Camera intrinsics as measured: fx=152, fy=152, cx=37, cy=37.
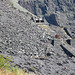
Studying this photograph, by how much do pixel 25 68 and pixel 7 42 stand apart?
287 inches

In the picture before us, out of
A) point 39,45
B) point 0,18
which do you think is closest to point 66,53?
point 39,45

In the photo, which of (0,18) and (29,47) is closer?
(29,47)

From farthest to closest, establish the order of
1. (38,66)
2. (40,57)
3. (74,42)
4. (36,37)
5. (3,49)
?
1. (74,42)
2. (36,37)
3. (40,57)
4. (3,49)
5. (38,66)

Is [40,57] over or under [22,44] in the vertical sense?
under

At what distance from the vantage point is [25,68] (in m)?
12.9

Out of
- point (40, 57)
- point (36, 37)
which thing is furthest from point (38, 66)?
point (36, 37)

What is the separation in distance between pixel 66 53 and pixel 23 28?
8.11 metres

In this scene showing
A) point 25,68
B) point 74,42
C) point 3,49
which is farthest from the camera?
point 74,42

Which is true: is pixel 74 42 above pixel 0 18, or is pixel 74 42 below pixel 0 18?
below

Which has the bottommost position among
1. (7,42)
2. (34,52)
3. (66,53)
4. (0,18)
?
(66,53)

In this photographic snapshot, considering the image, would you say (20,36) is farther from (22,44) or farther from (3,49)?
(3,49)

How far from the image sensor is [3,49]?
17.8 m

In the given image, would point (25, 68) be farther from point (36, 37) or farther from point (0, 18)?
point (0, 18)

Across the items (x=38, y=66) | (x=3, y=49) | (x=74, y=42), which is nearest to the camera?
(x=38, y=66)
